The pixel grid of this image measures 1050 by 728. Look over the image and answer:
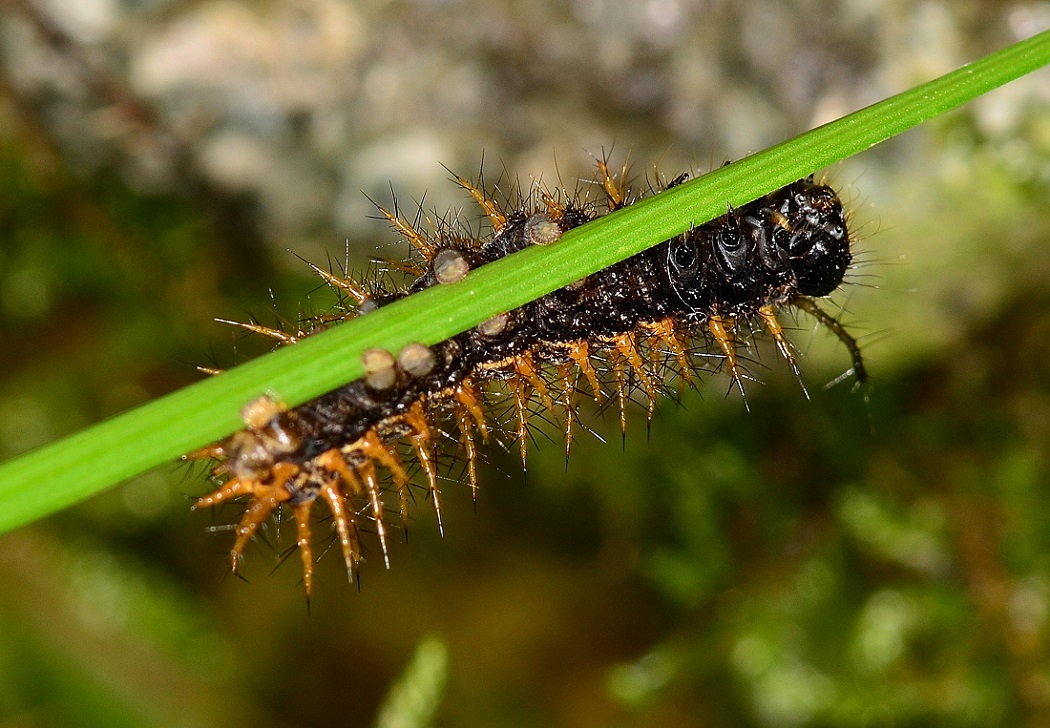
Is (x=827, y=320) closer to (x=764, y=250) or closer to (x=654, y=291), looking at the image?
(x=764, y=250)

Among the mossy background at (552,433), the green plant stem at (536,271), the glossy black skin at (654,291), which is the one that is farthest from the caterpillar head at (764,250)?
the mossy background at (552,433)

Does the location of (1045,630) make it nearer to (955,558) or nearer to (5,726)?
(955,558)

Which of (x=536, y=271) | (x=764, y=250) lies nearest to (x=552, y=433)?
(x=764, y=250)

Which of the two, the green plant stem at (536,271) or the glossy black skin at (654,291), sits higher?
the glossy black skin at (654,291)

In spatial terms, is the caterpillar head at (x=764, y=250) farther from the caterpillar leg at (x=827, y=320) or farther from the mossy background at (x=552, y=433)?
the mossy background at (x=552, y=433)

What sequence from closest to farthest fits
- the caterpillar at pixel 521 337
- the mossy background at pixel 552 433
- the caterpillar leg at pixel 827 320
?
1. the caterpillar at pixel 521 337
2. the caterpillar leg at pixel 827 320
3. the mossy background at pixel 552 433

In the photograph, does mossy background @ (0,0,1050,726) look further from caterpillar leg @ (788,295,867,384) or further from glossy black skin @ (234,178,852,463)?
glossy black skin @ (234,178,852,463)

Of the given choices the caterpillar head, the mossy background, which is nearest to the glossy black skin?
the caterpillar head
